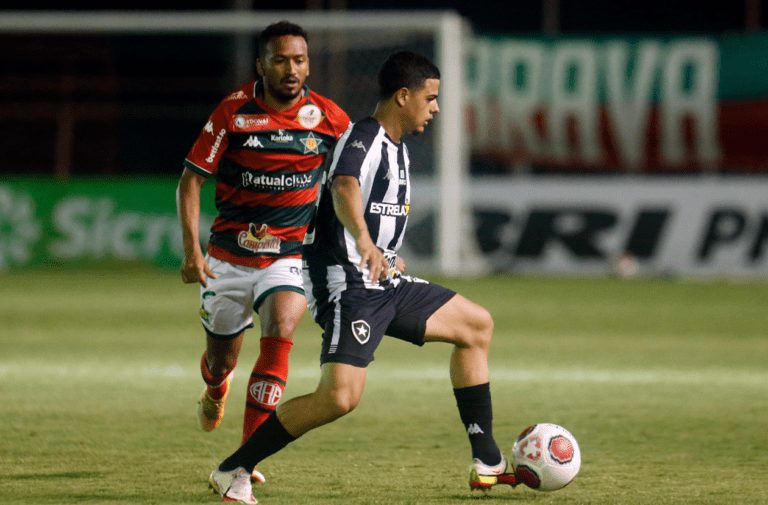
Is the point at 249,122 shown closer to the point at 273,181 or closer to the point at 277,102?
the point at 277,102

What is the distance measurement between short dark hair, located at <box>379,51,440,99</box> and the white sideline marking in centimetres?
437

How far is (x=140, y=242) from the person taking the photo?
2031 centimetres

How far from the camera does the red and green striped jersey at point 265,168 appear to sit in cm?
671

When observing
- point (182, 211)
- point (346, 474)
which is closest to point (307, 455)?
point (346, 474)

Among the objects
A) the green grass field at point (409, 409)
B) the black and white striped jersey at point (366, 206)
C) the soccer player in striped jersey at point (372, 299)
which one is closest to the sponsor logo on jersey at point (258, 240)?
the soccer player in striped jersey at point (372, 299)

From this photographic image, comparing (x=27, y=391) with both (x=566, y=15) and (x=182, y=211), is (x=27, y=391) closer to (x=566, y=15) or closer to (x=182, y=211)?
(x=182, y=211)

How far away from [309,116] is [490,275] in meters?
13.4

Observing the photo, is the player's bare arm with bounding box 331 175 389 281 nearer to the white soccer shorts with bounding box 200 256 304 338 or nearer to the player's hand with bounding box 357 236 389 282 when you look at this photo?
the player's hand with bounding box 357 236 389 282

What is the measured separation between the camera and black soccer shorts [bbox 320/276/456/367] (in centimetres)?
571

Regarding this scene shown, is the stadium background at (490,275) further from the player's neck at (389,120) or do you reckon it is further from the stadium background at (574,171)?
the player's neck at (389,120)

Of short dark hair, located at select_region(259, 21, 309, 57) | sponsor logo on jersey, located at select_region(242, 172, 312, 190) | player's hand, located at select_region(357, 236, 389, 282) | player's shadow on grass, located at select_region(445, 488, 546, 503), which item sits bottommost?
player's shadow on grass, located at select_region(445, 488, 546, 503)

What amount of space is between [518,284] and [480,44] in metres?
4.08

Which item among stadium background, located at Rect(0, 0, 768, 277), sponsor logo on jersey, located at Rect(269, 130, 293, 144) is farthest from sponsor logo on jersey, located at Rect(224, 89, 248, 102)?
stadium background, located at Rect(0, 0, 768, 277)

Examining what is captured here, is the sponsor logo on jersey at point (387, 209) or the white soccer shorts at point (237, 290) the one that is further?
the white soccer shorts at point (237, 290)
